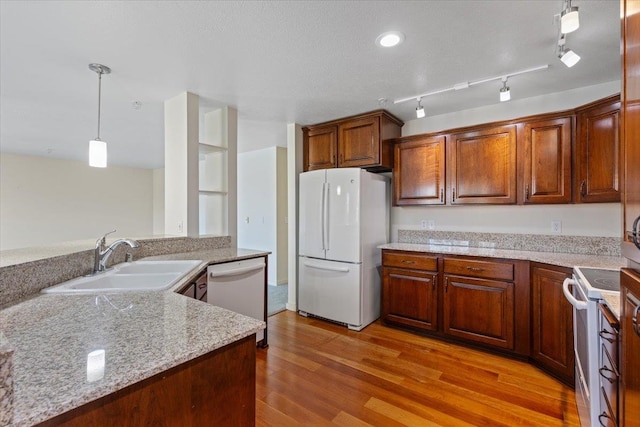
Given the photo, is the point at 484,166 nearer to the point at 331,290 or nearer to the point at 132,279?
the point at 331,290

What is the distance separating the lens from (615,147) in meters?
2.06

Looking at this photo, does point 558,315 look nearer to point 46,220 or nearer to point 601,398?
point 601,398

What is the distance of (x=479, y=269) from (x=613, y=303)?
4.47 ft

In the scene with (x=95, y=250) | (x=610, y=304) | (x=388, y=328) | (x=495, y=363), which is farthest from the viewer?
(x=388, y=328)

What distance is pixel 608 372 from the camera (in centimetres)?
115

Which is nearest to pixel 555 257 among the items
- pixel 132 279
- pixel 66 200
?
pixel 132 279

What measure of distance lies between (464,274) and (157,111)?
3525 millimetres

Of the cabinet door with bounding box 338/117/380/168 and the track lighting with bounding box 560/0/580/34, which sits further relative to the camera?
the cabinet door with bounding box 338/117/380/168

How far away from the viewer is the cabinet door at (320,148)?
11.1ft

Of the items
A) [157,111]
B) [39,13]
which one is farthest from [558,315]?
[157,111]

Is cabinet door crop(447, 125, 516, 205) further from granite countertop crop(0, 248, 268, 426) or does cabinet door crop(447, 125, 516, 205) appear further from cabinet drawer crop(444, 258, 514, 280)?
granite countertop crop(0, 248, 268, 426)

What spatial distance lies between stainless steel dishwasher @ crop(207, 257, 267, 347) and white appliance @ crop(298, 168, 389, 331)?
0.82m

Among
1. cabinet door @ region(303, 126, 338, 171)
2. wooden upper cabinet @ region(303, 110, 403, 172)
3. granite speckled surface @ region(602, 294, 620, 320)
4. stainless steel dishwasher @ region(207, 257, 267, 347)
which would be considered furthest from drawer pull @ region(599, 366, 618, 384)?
cabinet door @ region(303, 126, 338, 171)

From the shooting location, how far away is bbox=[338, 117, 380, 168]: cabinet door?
310 cm
